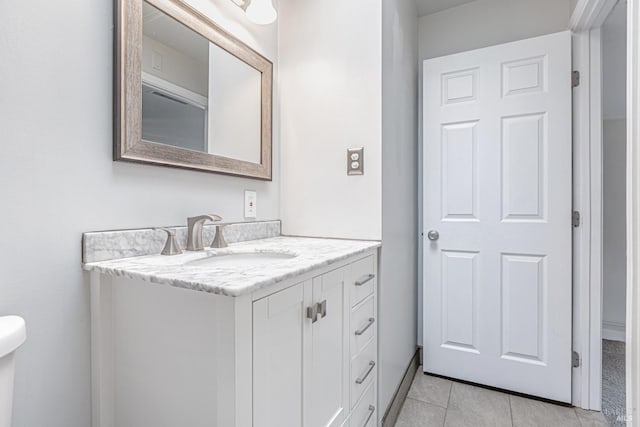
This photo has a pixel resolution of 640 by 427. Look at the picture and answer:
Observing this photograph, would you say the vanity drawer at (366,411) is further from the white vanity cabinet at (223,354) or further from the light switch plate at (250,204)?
the light switch plate at (250,204)

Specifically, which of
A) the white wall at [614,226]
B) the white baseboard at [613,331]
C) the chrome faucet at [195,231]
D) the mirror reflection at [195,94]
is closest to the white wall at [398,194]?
the mirror reflection at [195,94]

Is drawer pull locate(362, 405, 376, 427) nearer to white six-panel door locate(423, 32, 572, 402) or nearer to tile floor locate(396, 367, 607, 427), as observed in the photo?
tile floor locate(396, 367, 607, 427)

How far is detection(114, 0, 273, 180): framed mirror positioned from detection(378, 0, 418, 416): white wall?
1.96ft

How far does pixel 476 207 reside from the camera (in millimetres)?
1890

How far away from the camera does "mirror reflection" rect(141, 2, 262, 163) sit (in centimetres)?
104

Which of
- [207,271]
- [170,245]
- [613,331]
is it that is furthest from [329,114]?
[613,331]

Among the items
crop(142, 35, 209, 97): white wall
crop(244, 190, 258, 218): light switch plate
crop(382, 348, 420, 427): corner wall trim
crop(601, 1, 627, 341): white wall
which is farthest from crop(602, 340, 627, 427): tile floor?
crop(142, 35, 209, 97): white wall

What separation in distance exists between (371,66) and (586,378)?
195 cm

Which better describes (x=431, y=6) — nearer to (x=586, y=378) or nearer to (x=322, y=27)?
(x=322, y=27)

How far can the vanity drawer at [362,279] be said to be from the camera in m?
1.14

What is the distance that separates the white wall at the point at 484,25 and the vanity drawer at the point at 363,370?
40.8 inches

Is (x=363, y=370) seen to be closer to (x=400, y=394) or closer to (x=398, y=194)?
(x=400, y=394)

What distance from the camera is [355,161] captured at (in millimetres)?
1473

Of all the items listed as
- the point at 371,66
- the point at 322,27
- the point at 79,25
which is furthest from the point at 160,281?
the point at 322,27
